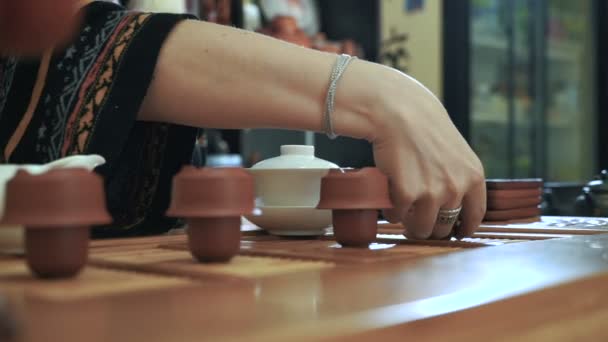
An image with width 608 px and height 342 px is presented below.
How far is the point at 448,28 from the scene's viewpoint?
3373 mm

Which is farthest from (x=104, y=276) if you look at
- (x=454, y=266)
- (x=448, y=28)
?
(x=448, y=28)

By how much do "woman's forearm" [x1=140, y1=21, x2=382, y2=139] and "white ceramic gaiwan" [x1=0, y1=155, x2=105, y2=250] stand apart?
266 millimetres

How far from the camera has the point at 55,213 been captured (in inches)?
19.4

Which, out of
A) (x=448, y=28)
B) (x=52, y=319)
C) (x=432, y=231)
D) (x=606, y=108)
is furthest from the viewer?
(x=606, y=108)

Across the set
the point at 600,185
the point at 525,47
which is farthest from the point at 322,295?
the point at 525,47

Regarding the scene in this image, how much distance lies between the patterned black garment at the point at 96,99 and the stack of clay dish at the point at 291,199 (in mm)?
179

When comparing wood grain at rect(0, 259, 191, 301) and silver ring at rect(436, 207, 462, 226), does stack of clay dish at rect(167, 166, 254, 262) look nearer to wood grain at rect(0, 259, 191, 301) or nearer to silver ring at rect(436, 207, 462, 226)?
wood grain at rect(0, 259, 191, 301)

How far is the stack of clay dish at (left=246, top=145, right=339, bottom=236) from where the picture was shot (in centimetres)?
89

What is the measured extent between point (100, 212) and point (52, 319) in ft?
0.48

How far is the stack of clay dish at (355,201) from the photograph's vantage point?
28.7 inches

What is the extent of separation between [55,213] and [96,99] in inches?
15.5

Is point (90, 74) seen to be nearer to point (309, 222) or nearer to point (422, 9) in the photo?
point (309, 222)

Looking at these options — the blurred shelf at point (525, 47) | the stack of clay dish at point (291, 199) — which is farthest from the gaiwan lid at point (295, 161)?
Result: the blurred shelf at point (525, 47)

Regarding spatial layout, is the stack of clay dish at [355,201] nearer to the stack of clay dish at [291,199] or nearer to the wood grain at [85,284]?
the stack of clay dish at [291,199]
